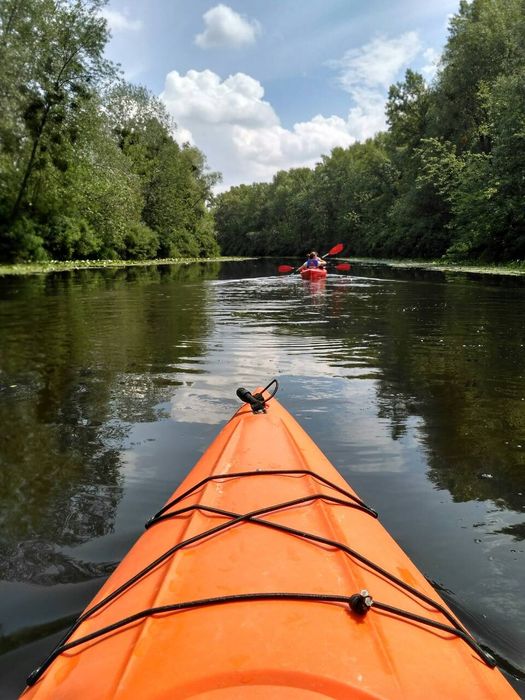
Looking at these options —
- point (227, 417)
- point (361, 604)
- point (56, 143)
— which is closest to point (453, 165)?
point (56, 143)

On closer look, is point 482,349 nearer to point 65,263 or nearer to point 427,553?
point 427,553

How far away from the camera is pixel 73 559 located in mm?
2852

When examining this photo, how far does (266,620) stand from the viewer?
1602 mm

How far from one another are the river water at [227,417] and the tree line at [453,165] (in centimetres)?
1819

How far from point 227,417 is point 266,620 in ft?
11.6

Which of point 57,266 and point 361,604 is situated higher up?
point 57,266

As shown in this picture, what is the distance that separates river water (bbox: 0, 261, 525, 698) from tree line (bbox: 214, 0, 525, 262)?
18.2 m

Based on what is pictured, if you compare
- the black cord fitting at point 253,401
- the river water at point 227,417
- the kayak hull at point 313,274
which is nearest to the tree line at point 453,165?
the kayak hull at point 313,274

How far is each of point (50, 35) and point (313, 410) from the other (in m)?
30.0

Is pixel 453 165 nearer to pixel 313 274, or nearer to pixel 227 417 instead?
pixel 313 274

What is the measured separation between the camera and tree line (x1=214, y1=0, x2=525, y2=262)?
25.6 m

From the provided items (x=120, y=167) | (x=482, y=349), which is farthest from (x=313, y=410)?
(x=120, y=167)

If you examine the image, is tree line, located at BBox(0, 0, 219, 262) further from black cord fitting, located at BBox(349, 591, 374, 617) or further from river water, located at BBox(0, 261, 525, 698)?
black cord fitting, located at BBox(349, 591, 374, 617)

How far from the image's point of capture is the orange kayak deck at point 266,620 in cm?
138
